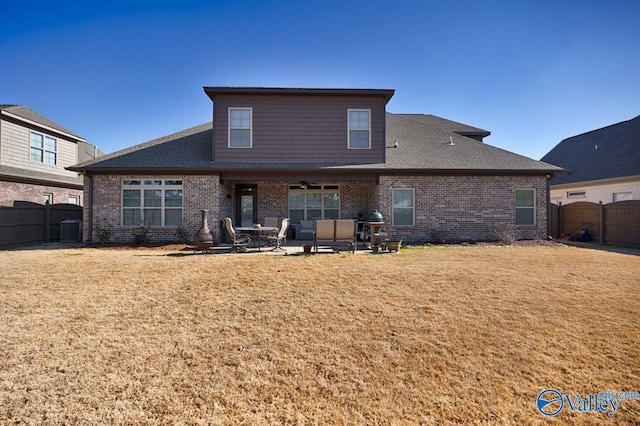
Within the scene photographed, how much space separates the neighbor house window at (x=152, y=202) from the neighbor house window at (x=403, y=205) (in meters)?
9.27

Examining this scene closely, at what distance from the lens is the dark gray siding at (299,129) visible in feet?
40.6

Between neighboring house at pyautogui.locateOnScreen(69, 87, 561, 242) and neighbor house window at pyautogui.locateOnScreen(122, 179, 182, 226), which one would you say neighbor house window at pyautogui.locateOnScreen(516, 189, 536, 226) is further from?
neighbor house window at pyautogui.locateOnScreen(122, 179, 182, 226)

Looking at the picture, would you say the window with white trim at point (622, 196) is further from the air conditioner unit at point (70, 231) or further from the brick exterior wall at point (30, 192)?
the brick exterior wall at point (30, 192)

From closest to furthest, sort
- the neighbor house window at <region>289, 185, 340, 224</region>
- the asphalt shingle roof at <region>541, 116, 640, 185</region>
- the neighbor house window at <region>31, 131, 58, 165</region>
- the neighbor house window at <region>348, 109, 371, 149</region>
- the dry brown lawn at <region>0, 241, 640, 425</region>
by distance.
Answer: the dry brown lawn at <region>0, 241, 640, 425</region>, the neighbor house window at <region>348, 109, 371, 149</region>, the neighbor house window at <region>289, 185, 340, 224</region>, the neighbor house window at <region>31, 131, 58, 165</region>, the asphalt shingle roof at <region>541, 116, 640, 185</region>

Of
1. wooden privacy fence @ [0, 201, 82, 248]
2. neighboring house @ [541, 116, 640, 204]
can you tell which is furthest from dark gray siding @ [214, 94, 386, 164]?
neighboring house @ [541, 116, 640, 204]

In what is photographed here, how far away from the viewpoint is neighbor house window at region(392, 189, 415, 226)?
1262 cm

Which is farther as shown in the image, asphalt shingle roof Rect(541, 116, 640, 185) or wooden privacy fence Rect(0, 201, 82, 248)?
asphalt shingle roof Rect(541, 116, 640, 185)

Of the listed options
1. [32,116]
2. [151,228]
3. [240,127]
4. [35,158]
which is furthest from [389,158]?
Result: [32,116]

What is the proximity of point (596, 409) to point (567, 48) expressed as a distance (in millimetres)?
13155

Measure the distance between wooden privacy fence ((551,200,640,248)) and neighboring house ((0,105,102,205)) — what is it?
26.2 m

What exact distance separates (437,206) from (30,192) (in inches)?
782

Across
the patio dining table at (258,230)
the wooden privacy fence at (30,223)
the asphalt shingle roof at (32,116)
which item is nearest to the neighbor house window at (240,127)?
the patio dining table at (258,230)

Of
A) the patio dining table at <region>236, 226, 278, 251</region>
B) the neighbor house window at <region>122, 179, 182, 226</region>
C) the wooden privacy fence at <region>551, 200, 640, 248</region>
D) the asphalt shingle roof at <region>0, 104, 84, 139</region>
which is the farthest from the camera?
the asphalt shingle roof at <region>0, 104, 84, 139</region>

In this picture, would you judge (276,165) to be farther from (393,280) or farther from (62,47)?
(62,47)
